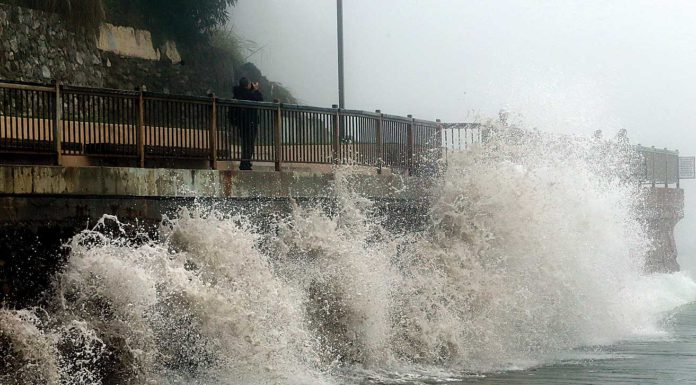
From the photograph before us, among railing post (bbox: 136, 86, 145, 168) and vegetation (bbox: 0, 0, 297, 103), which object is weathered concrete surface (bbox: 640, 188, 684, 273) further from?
railing post (bbox: 136, 86, 145, 168)

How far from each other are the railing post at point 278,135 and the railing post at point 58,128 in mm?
3633

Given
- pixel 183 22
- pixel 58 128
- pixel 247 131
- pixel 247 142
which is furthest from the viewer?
pixel 183 22

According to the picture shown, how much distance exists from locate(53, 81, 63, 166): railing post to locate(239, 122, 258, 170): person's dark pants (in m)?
3.19

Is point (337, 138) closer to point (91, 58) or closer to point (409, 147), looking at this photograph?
point (409, 147)

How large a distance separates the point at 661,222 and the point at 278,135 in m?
22.2

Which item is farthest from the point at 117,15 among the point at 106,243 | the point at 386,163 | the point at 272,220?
the point at 106,243

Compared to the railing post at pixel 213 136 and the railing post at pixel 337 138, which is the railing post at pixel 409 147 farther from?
the railing post at pixel 213 136

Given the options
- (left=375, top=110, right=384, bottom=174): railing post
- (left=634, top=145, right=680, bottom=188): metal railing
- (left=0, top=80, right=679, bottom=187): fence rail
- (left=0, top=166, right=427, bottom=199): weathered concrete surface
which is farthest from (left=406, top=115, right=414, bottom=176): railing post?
(left=634, top=145, right=680, bottom=188): metal railing

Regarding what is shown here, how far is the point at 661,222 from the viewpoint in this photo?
117 feet

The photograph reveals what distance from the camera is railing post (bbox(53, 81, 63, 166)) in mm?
12922

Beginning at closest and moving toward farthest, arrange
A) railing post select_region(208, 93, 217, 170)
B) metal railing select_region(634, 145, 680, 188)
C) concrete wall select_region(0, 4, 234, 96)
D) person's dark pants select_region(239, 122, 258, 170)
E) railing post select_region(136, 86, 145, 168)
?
railing post select_region(136, 86, 145, 168)
railing post select_region(208, 93, 217, 170)
person's dark pants select_region(239, 122, 258, 170)
concrete wall select_region(0, 4, 234, 96)
metal railing select_region(634, 145, 680, 188)

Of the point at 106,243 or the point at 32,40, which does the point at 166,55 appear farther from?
the point at 106,243

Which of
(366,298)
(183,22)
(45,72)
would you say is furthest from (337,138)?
(183,22)

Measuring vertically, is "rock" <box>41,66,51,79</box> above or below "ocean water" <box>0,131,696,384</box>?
above
